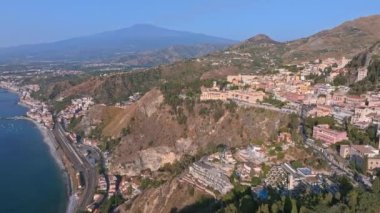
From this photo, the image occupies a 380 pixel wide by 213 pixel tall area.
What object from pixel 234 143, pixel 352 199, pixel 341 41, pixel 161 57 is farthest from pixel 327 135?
pixel 161 57

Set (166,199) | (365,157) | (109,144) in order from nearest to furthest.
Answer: (365,157) < (166,199) < (109,144)

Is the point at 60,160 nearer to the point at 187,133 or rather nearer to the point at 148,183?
the point at 187,133

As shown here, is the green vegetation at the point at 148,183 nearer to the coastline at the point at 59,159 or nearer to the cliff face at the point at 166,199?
the cliff face at the point at 166,199

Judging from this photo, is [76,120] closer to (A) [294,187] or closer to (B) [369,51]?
(B) [369,51]

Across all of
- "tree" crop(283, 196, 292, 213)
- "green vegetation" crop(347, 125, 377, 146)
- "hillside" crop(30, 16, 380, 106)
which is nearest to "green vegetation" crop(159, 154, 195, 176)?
"green vegetation" crop(347, 125, 377, 146)

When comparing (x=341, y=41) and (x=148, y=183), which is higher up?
(x=341, y=41)

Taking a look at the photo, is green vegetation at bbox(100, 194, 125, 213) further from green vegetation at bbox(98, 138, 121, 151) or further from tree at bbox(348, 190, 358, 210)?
tree at bbox(348, 190, 358, 210)
